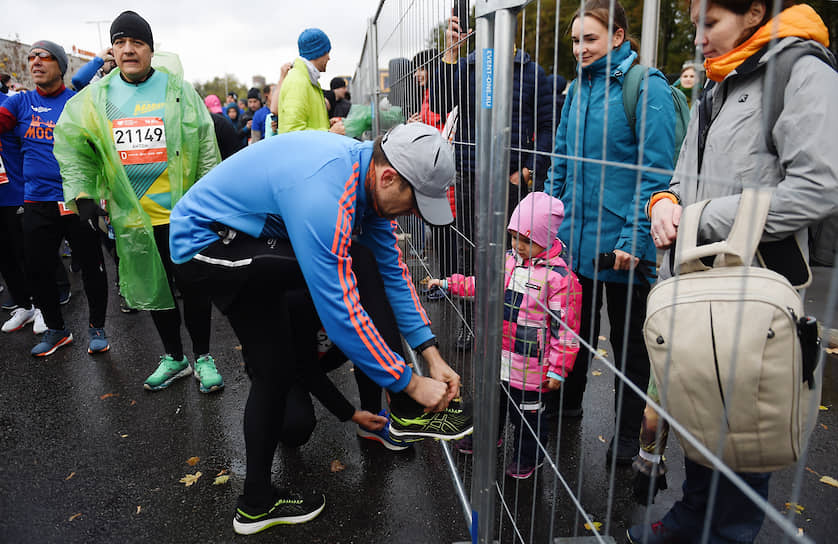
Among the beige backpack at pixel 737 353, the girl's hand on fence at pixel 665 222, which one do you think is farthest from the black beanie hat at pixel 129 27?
the beige backpack at pixel 737 353

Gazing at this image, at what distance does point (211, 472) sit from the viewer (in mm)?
2854

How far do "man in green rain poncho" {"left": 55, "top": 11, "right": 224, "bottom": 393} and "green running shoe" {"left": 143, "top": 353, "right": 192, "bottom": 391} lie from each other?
1.38ft

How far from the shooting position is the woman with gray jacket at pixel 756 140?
4.20ft

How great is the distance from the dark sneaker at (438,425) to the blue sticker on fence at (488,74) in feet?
3.70

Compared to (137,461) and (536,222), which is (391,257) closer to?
(536,222)

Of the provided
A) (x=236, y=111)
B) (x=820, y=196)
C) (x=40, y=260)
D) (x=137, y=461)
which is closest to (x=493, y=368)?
(x=820, y=196)

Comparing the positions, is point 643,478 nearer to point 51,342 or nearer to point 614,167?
point 614,167

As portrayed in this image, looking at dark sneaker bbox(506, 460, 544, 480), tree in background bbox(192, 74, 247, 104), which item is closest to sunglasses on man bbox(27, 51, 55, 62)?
dark sneaker bbox(506, 460, 544, 480)

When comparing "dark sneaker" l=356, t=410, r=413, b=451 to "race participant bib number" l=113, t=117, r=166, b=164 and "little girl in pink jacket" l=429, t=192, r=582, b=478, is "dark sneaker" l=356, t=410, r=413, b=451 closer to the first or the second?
"little girl in pink jacket" l=429, t=192, r=582, b=478

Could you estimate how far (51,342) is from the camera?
4363 millimetres

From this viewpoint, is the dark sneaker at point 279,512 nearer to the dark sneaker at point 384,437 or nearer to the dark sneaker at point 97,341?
the dark sneaker at point 384,437

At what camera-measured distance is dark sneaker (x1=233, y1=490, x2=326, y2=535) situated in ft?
7.83

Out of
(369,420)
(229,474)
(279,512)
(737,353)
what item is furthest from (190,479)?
(737,353)

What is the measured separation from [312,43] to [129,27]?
1.21 m
